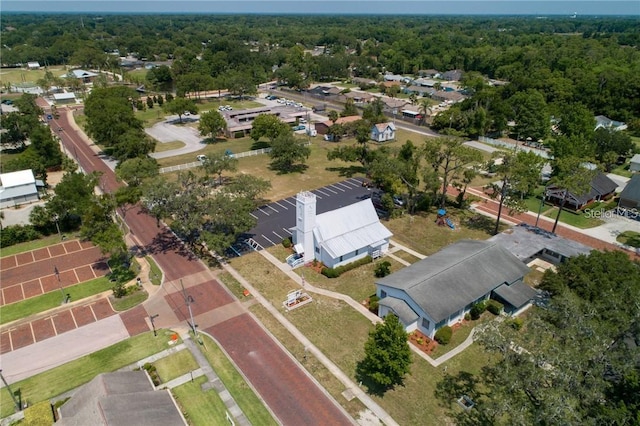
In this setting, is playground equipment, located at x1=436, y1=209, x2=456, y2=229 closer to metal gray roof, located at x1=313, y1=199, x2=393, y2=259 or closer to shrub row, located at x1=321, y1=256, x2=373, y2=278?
metal gray roof, located at x1=313, y1=199, x2=393, y2=259

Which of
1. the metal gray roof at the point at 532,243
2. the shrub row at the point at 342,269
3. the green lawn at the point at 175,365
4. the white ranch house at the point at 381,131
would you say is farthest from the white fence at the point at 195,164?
the metal gray roof at the point at 532,243

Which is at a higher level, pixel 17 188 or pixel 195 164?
pixel 17 188

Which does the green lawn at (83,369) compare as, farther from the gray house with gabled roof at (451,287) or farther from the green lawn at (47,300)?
the gray house with gabled roof at (451,287)

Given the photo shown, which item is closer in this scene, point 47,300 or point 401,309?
point 401,309

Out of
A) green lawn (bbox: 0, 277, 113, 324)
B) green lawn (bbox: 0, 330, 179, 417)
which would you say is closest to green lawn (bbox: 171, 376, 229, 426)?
green lawn (bbox: 0, 330, 179, 417)

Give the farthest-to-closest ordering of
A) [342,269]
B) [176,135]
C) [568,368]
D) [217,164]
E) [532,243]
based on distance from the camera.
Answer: [176,135], [217,164], [532,243], [342,269], [568,368]

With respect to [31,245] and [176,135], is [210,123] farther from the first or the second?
[31,245]

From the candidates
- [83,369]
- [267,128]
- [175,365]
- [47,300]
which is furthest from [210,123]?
[175,365]

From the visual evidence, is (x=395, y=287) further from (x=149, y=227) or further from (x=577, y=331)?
(x=149, y=227)
